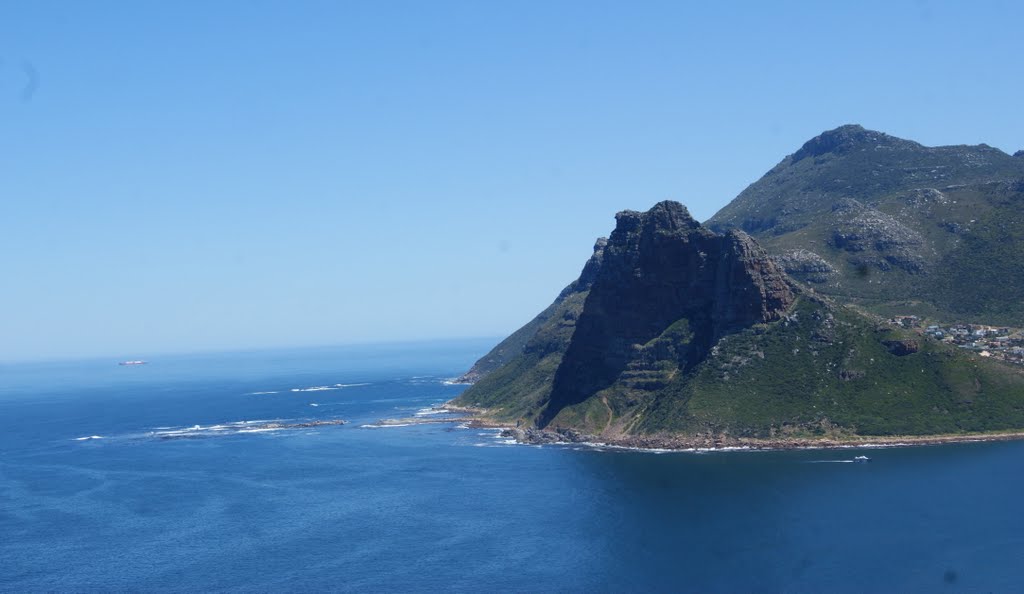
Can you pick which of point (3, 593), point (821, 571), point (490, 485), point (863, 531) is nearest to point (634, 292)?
point (490, 485)

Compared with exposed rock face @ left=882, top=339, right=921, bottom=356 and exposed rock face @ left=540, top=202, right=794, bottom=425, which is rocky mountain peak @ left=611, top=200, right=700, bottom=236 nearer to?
exposed rock face @ left=540, top=202, right=794, bottom=425

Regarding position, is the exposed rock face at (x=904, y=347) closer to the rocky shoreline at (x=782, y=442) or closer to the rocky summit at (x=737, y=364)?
the rocky summit at (x=737, y=364)

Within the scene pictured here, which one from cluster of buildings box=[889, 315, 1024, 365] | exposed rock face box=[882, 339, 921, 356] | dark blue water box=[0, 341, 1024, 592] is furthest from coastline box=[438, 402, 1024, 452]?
cluster of buildings box=[889, 315, 1024, 365]

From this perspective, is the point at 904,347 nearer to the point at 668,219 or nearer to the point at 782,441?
the point at 782,441

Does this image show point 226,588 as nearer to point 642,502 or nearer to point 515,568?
point 515,568

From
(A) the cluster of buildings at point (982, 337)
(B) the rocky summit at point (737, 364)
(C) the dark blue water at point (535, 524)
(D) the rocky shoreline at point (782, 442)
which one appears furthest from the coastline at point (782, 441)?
(A) the cluster of buildings at point (982, 337)
